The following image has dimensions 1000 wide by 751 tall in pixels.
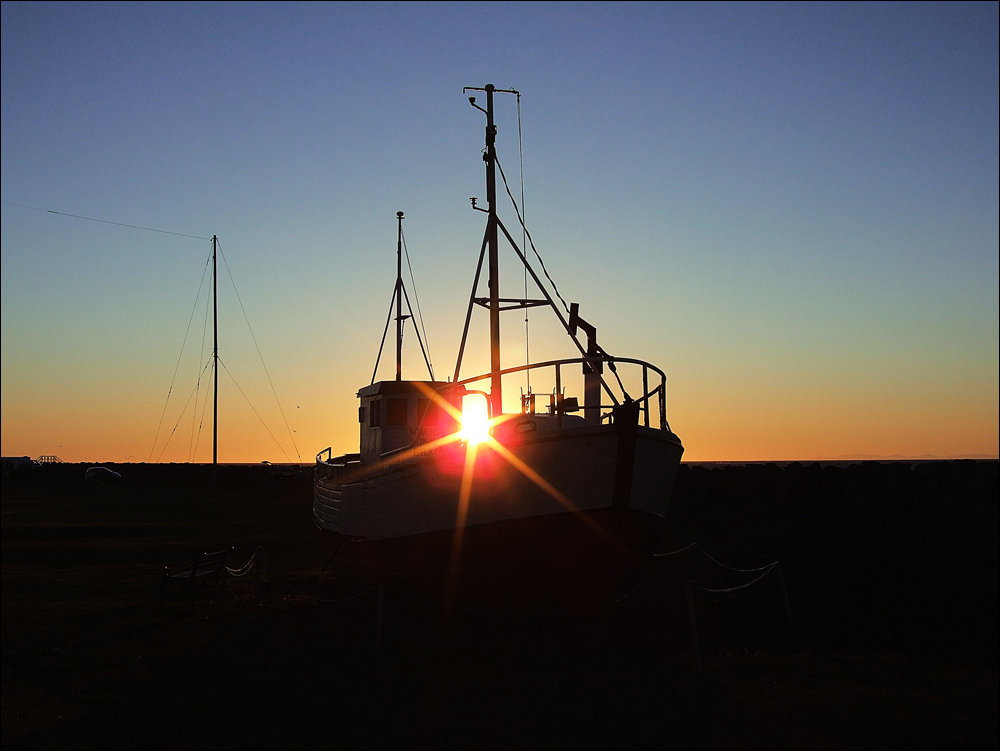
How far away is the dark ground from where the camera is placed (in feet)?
27.0

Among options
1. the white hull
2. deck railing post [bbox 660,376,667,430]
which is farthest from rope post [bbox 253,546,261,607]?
deck railing post [bbox 660,376,667,430]

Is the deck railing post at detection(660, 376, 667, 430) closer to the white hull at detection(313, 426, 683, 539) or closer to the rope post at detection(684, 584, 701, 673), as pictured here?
the white hull at detection(313, 426, 683, 539)

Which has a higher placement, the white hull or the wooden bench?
the white hull

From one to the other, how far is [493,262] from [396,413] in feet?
14.4

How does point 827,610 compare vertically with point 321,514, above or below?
below

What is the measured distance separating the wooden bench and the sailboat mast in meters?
6.66

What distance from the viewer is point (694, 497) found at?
31734 millimetres

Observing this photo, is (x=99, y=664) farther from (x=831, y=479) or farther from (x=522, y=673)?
(x=831, y=479)

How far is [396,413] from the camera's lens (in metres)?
18.5

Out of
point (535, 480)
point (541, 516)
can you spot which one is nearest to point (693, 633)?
point (541, 516)

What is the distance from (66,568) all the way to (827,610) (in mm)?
17929

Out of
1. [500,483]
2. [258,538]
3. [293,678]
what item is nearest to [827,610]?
[500,483]

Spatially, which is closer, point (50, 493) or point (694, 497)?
point (694, 497)

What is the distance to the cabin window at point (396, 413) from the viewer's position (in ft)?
60.4
